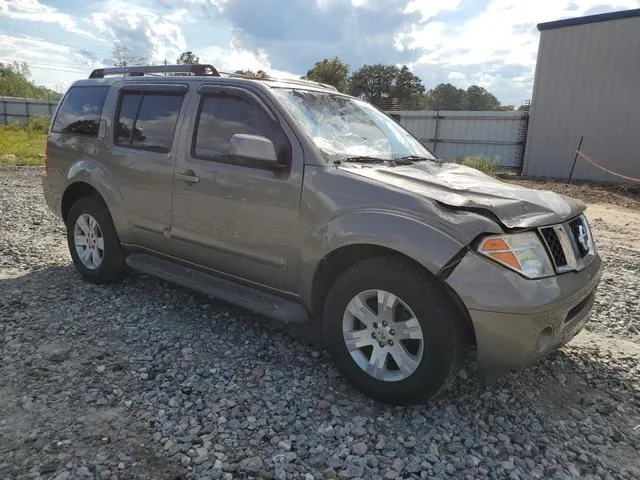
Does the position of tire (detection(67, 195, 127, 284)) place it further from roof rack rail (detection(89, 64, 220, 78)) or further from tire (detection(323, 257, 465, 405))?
tire (detection(323, 257, 465, 405))

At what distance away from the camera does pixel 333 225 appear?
3.12 metres

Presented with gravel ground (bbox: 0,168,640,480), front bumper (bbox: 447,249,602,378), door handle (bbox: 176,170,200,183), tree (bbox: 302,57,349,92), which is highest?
tree (bbox: 302,57,349,92)

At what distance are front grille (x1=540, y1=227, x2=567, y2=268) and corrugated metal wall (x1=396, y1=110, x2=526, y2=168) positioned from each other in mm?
15560

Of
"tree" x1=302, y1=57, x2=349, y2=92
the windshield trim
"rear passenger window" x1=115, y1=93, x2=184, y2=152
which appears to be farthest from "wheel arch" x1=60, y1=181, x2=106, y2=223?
"tree" x1=302, y1=57, x2=349, y2=92

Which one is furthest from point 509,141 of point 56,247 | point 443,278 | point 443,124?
point 443,278

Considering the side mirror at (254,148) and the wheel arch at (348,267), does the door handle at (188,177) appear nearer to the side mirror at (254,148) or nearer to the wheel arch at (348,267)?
the side mirror at (254,148)

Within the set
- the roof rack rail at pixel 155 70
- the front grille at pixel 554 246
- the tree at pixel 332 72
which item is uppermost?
the tree at pixel 332 72

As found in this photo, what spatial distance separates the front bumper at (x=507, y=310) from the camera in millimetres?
2613

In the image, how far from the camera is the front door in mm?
3387

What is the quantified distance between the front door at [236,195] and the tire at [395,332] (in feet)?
1.71

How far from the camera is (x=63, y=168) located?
503 centimetres

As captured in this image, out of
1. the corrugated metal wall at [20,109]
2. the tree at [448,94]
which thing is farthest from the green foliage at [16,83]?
the tree at [448,94]

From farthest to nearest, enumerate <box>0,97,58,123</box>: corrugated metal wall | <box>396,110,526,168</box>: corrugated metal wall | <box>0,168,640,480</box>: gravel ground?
<box>0,97,58,123</box>: corrugated metal wall, <box>396,110,526,168</box>: corrugated metal wall, <box>0,168,640,480</box>: gravel ground

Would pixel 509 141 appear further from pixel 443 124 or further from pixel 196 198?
pixel 196 198
